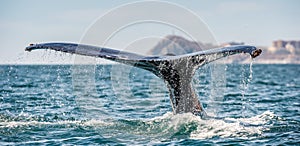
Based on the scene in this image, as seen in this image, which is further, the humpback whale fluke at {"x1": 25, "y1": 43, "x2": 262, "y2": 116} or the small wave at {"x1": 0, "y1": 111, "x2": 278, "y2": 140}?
the small wave at {"x1": 0, "y1": 111, "x2": 278, "y2": 140}

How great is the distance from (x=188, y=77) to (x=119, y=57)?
5.07ft

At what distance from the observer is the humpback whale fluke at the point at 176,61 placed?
275 inches

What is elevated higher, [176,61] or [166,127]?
[176,61]

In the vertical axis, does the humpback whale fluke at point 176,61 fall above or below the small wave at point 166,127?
above

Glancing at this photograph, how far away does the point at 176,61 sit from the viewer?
7.96 m

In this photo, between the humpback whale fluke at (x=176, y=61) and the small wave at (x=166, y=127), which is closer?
the humpback whale fluke at (x=176, y=61)

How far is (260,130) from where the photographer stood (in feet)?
28.9

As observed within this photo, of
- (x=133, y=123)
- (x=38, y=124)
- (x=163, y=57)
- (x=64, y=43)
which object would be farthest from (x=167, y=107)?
(x=64, y=43)

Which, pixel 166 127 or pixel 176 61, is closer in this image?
pixel 176 61

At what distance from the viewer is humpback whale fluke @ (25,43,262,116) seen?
22.9 ft

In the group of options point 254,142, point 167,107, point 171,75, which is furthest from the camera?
point 167,107

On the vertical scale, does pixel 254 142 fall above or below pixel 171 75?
below

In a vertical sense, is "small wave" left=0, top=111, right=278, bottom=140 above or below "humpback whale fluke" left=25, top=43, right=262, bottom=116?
below

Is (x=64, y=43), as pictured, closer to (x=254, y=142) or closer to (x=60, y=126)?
(x=60, y=126)
